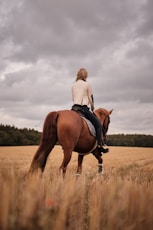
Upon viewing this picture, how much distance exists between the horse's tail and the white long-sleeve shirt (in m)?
1.26

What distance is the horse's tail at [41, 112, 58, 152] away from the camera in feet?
23.8

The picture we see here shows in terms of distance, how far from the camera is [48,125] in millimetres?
7305

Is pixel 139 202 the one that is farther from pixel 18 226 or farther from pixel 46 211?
pixel 18 226

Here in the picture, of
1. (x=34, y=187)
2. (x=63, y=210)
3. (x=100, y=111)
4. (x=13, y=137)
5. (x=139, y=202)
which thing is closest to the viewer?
(x=63, y=210)

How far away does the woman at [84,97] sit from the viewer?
326 inches

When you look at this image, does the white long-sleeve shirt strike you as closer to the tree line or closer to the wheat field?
the wheat field

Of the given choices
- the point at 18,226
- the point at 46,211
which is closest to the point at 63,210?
the point at 46,211

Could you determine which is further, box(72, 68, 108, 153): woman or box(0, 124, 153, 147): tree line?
box(0, 124, 153, 147): tree line

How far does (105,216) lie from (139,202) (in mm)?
294

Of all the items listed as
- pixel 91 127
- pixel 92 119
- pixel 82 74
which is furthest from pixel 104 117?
pixel 82 74

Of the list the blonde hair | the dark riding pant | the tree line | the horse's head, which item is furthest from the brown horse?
the tree line

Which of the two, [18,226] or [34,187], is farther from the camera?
[34,187]

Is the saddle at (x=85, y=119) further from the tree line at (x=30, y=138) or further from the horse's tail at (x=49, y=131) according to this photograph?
the tree line at (x=30, y=138)

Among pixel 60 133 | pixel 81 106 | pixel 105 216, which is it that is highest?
pixel 81 106
